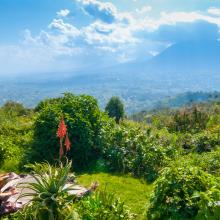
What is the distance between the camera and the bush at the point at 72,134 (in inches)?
540

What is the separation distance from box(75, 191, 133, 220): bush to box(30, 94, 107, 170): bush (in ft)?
15.9

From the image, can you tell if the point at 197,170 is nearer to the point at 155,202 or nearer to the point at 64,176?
the point at 155,202

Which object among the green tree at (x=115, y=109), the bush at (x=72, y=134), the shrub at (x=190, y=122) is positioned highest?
the bush at (x=72, y=134)

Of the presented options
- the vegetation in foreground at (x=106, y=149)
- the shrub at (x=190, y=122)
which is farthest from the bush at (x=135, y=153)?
the shrub at (x=190, y=122)

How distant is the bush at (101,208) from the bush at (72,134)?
4.85m

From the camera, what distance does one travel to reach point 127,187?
11.6 m

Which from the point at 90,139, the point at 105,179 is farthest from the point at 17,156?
the point at 105,179

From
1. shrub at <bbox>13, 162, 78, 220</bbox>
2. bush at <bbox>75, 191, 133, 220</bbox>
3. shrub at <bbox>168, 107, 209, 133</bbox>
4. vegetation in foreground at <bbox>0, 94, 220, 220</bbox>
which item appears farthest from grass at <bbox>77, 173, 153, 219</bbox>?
shrub at <bbox>168, 107, 209, 133</bbox>

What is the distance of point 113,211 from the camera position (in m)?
8.35

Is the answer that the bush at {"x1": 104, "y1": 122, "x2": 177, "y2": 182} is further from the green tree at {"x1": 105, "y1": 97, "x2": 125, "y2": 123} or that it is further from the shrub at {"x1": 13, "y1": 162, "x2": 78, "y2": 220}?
the green tree at {"x1": 105, "y1": 97, "x2": 125, "y2": 123}

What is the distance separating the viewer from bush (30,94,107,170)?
13.7 meters

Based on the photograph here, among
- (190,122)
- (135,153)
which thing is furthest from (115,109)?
(135,153)

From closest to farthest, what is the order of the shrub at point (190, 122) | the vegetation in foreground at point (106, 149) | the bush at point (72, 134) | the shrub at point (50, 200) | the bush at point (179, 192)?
the bush at point (179, 192), the shrub at point (50, 200), the vegetation in foreground at point (106, 149), the bush at point (72, 134), the shrub at point (190, 122)

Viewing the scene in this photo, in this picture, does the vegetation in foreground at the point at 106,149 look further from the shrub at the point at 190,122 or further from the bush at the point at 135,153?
the shrub at the point at 190,122
